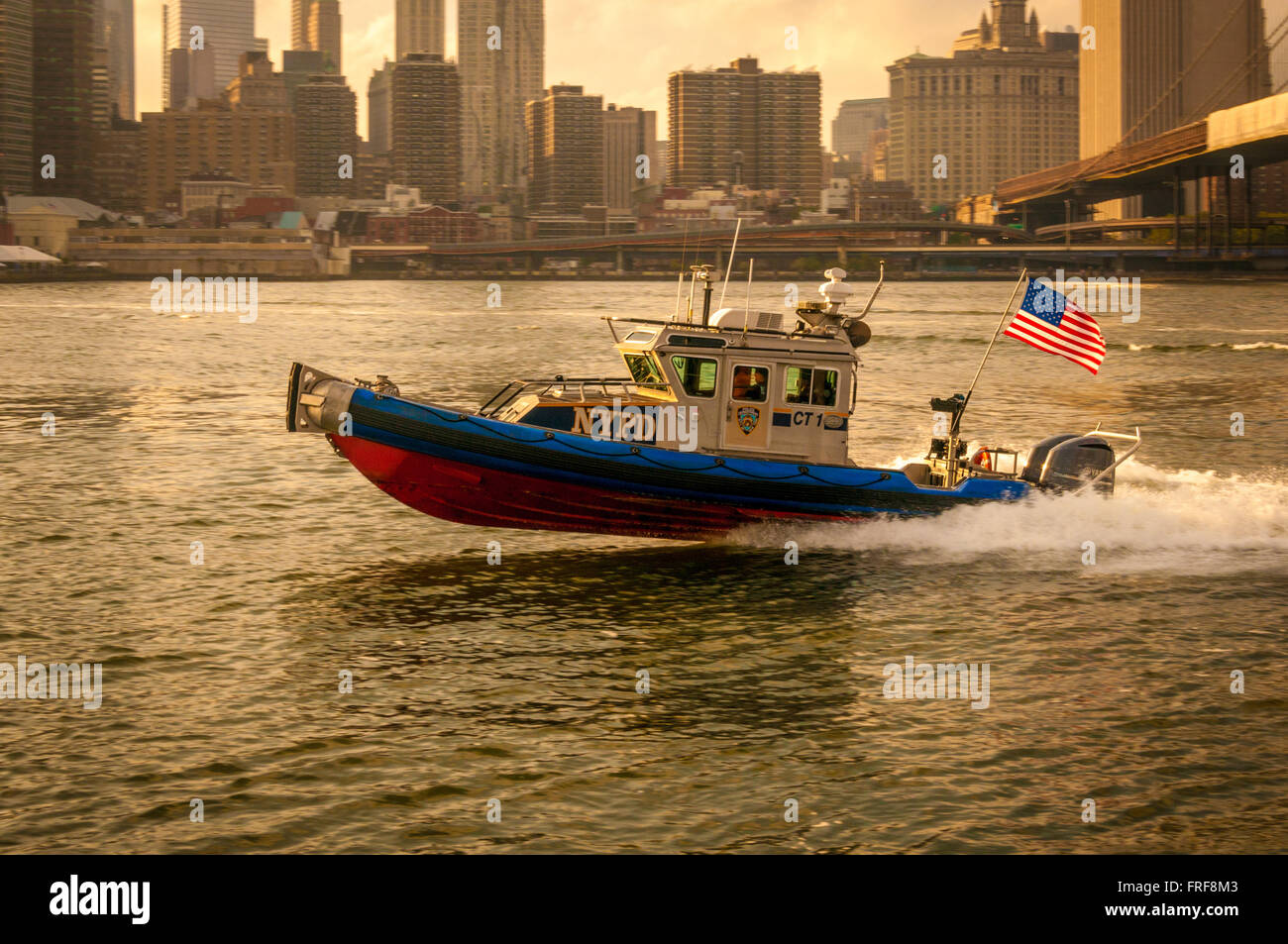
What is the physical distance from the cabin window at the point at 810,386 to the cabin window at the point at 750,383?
32 centimetres

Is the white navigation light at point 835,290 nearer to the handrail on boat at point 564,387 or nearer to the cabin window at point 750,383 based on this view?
the cabin window at point 750,383

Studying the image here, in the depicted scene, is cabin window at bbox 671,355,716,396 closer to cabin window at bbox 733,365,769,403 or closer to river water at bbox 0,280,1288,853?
cabin window at bbox 733,365,769,403

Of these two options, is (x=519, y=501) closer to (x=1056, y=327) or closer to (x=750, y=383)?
(x=750, y=383)

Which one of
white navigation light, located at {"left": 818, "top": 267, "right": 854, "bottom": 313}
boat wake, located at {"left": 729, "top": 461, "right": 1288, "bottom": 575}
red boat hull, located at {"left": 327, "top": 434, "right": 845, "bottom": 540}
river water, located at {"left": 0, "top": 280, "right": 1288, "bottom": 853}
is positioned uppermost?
white navigation light, located at {"left": 818, "top": 267, "right": 854, "bottom": 313}

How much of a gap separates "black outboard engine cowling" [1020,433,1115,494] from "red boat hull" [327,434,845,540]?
3.81 metres

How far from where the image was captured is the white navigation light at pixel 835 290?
20.1 meters

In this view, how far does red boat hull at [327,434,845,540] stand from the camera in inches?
757

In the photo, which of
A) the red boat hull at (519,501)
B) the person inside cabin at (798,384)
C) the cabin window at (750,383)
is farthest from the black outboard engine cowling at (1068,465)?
Answer: the cabin window at (750,383)

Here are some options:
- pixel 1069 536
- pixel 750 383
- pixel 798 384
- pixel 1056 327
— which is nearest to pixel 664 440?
pixel 750 383

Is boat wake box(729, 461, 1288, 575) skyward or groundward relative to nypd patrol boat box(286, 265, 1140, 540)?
groundward

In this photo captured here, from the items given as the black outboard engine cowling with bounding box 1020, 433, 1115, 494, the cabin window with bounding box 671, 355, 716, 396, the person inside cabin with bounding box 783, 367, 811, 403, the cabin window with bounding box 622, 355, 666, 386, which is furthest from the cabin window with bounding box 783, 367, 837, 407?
the black outboard engine cowling with bounding box 1020, 433, 1115, 494

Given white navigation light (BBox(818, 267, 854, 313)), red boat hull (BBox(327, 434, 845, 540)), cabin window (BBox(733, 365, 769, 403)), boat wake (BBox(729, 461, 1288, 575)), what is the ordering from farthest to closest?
boat wake (BBox(729, 461, 1288, 575)) < white navigation light (BBox(818, 267, 854, 313)) < cabin window (BBox(733, 365, 769, 403)) < red boat hull (BBox(327, 434, 845, 540))

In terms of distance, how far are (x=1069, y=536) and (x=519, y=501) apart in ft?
29.1
